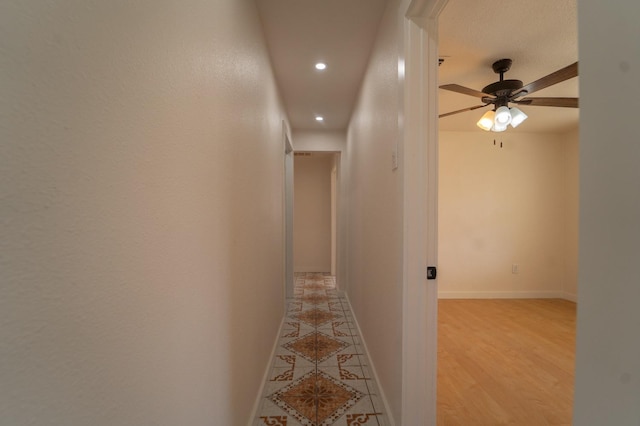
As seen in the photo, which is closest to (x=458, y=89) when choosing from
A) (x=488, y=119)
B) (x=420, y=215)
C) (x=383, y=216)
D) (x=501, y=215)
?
(x=488, y=119)

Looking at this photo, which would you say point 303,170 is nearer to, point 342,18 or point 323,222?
point 323,222

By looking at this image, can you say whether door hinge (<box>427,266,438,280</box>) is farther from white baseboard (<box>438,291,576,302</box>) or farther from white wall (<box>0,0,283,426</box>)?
white baseboard (<box>438,291,576,302</box>)

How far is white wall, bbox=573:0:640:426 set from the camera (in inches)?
13.9

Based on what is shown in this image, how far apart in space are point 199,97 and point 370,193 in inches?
58.8

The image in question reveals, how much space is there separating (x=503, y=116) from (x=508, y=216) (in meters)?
2.41

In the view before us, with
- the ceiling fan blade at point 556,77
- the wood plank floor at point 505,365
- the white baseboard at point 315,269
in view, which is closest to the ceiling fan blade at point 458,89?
the ceiling fan blade at point 556,77

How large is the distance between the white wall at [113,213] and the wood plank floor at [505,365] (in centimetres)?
158

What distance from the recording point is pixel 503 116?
7.17 ft

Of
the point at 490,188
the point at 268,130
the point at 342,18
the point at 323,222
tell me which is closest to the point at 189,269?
the point at 268,130

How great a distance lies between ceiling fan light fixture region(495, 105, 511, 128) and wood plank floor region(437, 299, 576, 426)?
6.54ft

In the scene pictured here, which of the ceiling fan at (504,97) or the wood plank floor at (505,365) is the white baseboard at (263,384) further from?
the ceiling fan at (504,97)

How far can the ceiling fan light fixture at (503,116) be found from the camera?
217 cm

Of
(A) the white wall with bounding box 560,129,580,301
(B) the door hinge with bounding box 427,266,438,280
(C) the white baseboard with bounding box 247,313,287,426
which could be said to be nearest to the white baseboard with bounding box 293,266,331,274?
(C) the white baseboard with bounding box 247,313,287,426

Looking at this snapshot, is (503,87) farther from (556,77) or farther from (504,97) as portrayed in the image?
(556,77)
